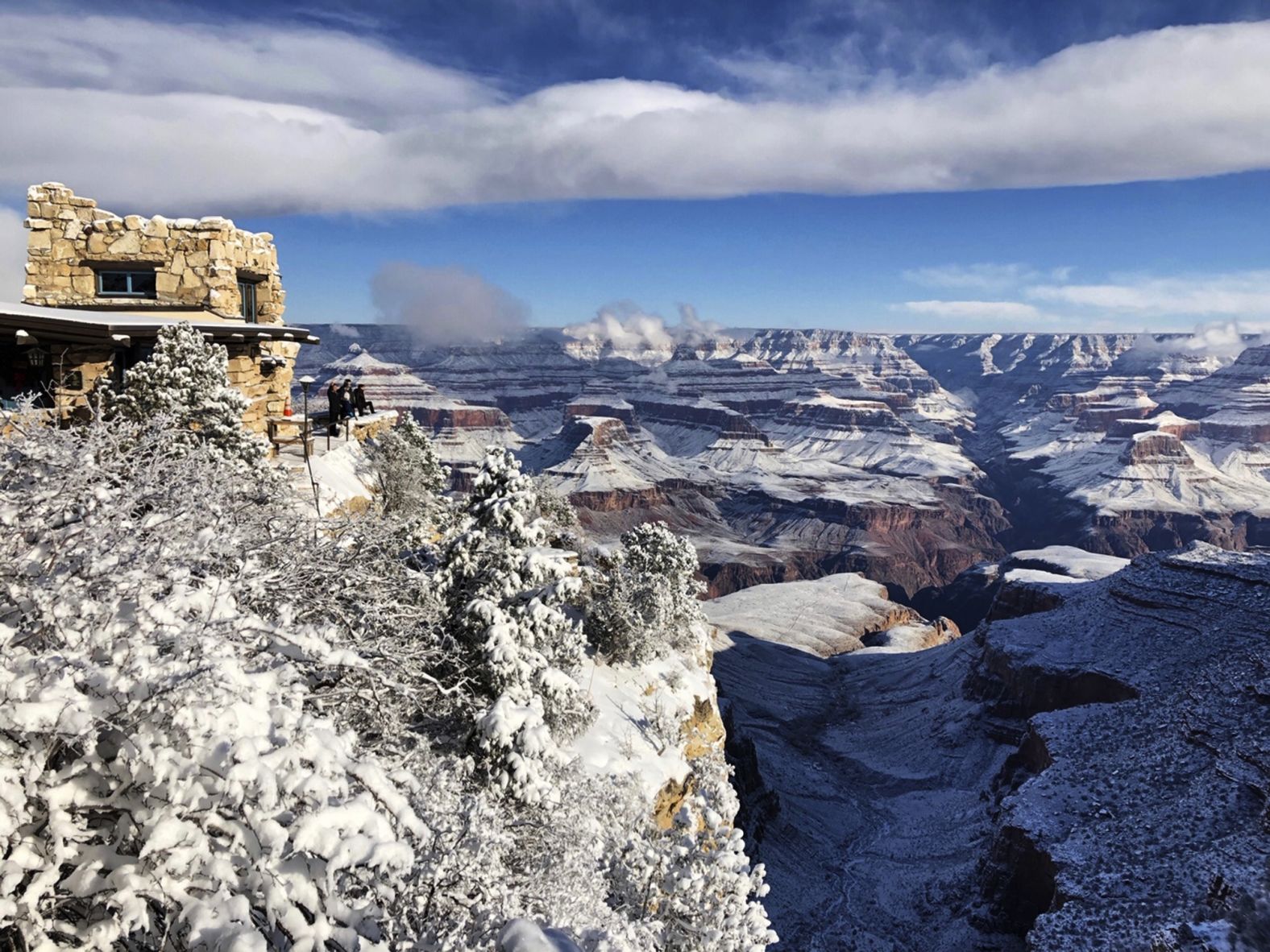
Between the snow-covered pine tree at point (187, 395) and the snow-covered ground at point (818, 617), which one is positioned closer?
the snow-covered pine tree at point (187, 395)

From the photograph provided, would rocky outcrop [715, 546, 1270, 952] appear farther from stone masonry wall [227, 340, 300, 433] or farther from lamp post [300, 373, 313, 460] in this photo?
stone masonry wall [227, 340, 300, 433]

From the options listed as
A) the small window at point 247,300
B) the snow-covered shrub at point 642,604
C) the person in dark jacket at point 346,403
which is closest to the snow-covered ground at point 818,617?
the snow-covered shrub at point 642,604

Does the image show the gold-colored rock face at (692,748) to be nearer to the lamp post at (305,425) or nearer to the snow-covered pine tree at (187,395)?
the snow-covered pine tree at (187,395)

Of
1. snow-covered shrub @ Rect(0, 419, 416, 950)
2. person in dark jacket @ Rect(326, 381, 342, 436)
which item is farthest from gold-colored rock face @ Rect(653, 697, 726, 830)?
person in dark jacket @ Rect(326, 381, 342, 436)

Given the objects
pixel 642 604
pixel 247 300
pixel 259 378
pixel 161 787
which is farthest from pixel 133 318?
pixel 161 787

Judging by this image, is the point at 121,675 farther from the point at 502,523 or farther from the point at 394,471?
the point at 394,471

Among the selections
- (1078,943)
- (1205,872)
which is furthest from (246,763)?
(1205,872)
